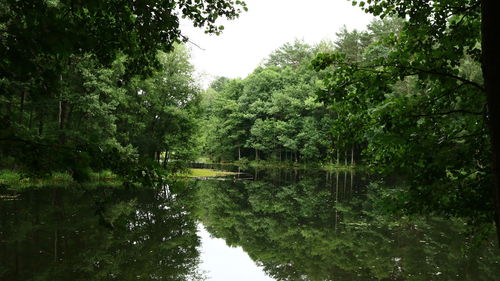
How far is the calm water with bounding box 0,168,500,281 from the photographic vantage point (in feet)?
32.5

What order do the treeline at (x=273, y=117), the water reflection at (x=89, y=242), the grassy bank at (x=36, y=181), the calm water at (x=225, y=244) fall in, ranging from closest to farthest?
1. the water reflection at (x=89, y=242)
2. the calm water at (x=225, y=244)
3. the grassy bank at (x=36, y=181)
4. the treeline at (x=273, y=117)

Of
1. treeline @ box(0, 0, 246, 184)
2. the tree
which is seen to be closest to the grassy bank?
treeline @ box(0, 0, 246, 184)

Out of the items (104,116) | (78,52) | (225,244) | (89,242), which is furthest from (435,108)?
(104,116)

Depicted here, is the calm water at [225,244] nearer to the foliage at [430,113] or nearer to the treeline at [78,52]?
the treeline at [78,52]

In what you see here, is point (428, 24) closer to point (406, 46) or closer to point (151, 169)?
point (406, 46)

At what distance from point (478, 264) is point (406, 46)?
933 cm

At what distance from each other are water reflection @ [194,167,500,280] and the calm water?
0.14 feet

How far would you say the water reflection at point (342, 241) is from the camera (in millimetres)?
10359

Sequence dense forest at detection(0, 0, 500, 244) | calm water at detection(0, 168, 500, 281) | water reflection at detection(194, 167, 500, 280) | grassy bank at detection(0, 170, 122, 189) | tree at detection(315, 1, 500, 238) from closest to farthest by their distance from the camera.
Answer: dense forest at detection(0, 0, 500, 244) → tree at detection(315, 1, 500, 238) → calm water at detection(0, 168, 500, 281) → water reflection at detection(194, 167, 500, 280) → grassy bank at detection(0, 170, 122, 189)

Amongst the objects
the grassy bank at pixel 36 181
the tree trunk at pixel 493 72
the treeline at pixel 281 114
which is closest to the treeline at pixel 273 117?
the treeline at pixel 281 114

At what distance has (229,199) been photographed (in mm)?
23266

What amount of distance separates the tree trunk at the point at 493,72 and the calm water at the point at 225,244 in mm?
2946

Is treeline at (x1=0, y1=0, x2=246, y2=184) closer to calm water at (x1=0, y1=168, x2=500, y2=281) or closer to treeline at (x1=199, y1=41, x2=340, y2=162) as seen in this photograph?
calm water at (x1=0, y1=168, x2=500, y2=281)

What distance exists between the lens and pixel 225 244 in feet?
44.4
